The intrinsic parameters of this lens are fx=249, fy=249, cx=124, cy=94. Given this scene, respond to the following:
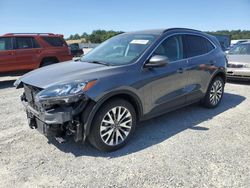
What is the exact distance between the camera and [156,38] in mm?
4219

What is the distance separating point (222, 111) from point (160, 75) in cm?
230

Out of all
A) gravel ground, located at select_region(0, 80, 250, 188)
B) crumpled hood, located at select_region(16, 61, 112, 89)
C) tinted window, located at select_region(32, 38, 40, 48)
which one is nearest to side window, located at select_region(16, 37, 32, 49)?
tinted window, located at select_region(32, 38, 40, 48)

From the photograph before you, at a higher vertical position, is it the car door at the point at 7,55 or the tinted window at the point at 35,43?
the tinted window at the point at 35,43

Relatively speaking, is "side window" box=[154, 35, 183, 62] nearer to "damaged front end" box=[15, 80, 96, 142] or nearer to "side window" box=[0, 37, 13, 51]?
"damaged front end" box=[15, 80, 96, 142]

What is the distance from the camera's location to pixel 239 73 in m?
8.56

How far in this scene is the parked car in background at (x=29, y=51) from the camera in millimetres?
9328

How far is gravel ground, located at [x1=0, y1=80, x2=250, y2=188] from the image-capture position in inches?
118

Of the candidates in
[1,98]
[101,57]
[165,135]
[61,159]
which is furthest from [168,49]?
[1,98]

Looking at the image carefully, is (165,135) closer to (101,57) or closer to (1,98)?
(101,57)

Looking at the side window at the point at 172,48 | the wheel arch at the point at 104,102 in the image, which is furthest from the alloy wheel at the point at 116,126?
the side window at the point at 172,48

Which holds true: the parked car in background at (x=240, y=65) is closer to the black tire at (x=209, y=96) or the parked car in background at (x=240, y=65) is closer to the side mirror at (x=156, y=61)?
the black tire at (x=209, y=96)

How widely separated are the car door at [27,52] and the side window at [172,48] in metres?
6.84

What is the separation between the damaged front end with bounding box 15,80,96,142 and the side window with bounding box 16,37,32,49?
278 inches

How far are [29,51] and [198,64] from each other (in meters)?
7.10
